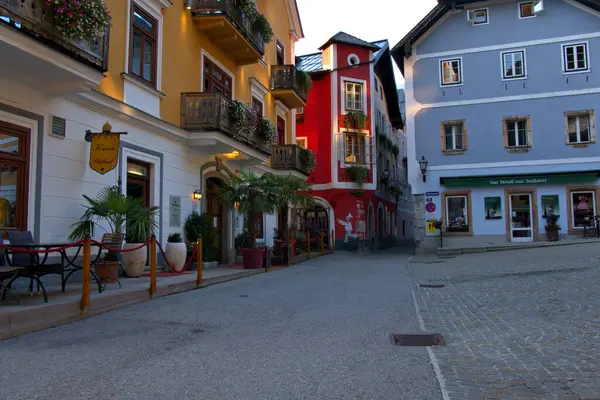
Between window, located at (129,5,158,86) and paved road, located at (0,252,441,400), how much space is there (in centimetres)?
624

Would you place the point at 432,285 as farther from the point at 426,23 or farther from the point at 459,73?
the point at 426,23

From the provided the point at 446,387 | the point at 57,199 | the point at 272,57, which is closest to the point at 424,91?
the point at 272,57

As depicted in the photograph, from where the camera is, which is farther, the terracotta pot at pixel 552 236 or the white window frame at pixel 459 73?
the white window frame at pixel 459 73

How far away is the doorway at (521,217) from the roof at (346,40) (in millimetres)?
13450

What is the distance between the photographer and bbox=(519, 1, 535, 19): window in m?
24.7

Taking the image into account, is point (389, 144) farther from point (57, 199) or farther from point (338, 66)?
point (57, 199)

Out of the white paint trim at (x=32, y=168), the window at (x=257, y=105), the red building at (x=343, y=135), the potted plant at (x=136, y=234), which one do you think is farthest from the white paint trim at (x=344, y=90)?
the white paint trim at (x=32, y=168)

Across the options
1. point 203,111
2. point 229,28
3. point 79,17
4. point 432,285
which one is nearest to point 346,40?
point 229,28

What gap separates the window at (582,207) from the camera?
2281cm

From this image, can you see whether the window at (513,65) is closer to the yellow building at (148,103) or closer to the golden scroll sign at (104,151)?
the yellow building at (148,103)

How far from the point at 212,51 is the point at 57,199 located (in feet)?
27.4

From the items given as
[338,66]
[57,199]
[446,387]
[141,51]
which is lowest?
[446,387]

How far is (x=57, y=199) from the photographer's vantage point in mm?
9664

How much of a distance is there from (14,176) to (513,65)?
22857 millimetres
